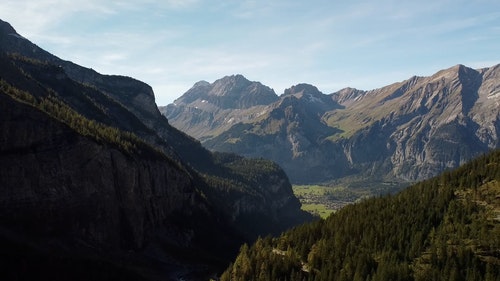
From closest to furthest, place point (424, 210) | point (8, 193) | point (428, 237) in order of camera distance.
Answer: point (428, 237)
point (424, 210)
point (8, 193)

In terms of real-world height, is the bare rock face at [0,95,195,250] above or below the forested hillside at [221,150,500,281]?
above

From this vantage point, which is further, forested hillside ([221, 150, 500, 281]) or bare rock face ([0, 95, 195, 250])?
bare rock face ([0, 95, 195, 250])

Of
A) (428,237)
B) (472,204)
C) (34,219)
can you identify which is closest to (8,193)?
(34,219)

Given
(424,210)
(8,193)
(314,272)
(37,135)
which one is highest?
(37,135)

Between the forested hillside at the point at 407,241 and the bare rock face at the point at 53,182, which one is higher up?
the bare rock face at the point at 53,182

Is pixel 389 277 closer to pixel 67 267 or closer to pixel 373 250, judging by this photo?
pixel 373 250

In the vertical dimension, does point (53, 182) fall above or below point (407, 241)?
above

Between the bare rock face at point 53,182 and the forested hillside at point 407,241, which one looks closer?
the forested hillside at point 407,241

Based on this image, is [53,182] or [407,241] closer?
[407,241]
